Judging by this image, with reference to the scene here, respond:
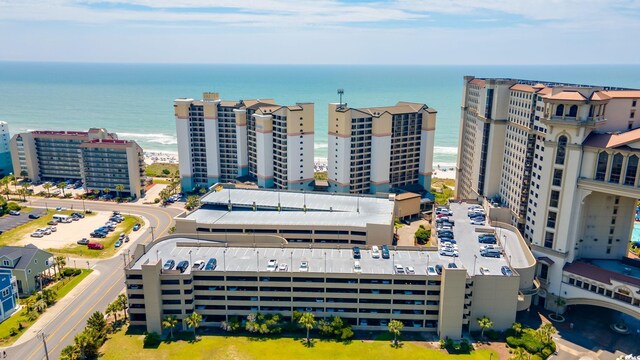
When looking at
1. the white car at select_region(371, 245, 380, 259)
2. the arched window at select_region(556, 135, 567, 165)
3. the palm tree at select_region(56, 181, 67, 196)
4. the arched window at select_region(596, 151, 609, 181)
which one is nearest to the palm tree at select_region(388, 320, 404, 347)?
the white car at select_region(371, 245, 380, 259)

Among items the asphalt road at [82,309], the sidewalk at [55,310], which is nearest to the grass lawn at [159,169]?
the asphalt road at [82,309]

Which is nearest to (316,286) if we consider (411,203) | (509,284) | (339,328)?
(339,328)

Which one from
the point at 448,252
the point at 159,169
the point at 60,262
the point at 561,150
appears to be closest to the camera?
the point at 561,150

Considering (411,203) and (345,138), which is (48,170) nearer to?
(345,138)

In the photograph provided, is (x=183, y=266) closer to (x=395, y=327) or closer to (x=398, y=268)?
(x=398, y=268)

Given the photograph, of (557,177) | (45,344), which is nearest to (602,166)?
(557,177)

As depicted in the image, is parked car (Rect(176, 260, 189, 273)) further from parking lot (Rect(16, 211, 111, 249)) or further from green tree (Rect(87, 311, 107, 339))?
parking lot (Rect(16, 211, 111, 249))

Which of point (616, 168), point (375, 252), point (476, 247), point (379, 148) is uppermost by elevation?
point (616, 168)
